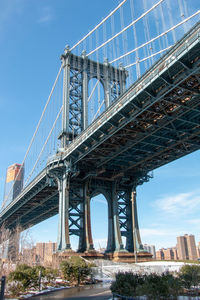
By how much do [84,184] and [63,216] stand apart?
669 cm

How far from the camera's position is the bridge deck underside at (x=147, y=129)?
1005 inches

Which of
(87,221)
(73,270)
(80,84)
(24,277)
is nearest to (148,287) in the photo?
(24,277)

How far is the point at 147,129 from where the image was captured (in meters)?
34.4

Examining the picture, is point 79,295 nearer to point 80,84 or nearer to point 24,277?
point 24,277

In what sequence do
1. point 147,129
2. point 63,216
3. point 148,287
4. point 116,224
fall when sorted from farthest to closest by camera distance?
point 116,224 → point 63,216 → point 147,129 → point 148,287

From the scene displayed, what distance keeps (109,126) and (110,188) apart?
17072 mm

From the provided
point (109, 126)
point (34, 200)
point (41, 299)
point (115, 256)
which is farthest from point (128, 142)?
point (34, 200)

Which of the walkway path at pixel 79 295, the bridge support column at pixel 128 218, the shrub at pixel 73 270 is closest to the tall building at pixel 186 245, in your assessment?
the bridge support column at pixel 128 218

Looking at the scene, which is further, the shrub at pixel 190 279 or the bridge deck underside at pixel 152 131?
the bridge deck underside at pixel 152 131

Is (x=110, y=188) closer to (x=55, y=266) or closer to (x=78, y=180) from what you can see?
(x=78, y=180)

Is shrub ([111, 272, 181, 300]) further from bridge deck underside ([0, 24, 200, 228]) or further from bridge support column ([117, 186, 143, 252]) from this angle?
bridge support column ([117, 186, 143, 252])

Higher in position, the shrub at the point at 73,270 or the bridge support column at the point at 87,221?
the bridge support column at the point at 87,221

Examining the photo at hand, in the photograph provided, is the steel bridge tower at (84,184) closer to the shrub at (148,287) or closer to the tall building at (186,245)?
the shrub at (148,287)

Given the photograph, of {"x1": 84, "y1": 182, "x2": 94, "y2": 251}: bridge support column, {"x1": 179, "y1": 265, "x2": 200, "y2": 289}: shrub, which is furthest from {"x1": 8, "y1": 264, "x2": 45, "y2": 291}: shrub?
{"x1": 84, "y1": 182, "x2": 94, "y2": 251}: bridge support column
